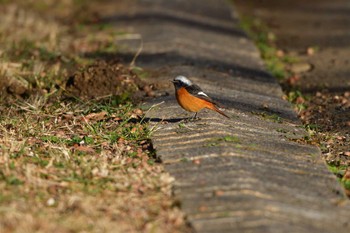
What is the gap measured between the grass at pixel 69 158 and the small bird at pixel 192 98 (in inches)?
16.1

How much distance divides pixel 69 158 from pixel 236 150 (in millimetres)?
1278

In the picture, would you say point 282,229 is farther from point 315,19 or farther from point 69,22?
point 315,19

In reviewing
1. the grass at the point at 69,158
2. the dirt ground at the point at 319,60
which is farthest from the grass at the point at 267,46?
the grass at the point at 69,158

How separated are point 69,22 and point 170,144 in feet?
20.1

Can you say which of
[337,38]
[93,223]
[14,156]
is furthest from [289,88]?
[93,223]

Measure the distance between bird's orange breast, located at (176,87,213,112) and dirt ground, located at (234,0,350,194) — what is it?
1046 mm

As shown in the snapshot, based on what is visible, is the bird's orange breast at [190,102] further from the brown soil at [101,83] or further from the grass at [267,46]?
the grass at [267,46]

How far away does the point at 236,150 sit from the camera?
543 centimetres

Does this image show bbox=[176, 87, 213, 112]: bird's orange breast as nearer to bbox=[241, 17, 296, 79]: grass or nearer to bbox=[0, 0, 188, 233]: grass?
bbox=[0, 0, 188, 233]: grass

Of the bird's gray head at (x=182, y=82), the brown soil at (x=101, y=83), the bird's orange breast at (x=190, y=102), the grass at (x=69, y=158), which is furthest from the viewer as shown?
the brown soil at (x=101, y=83)

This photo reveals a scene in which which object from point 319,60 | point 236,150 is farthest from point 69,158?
point 319,60

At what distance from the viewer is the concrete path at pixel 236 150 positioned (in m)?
4.34

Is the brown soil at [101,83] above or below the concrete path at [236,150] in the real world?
below

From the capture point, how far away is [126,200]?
456 cm
